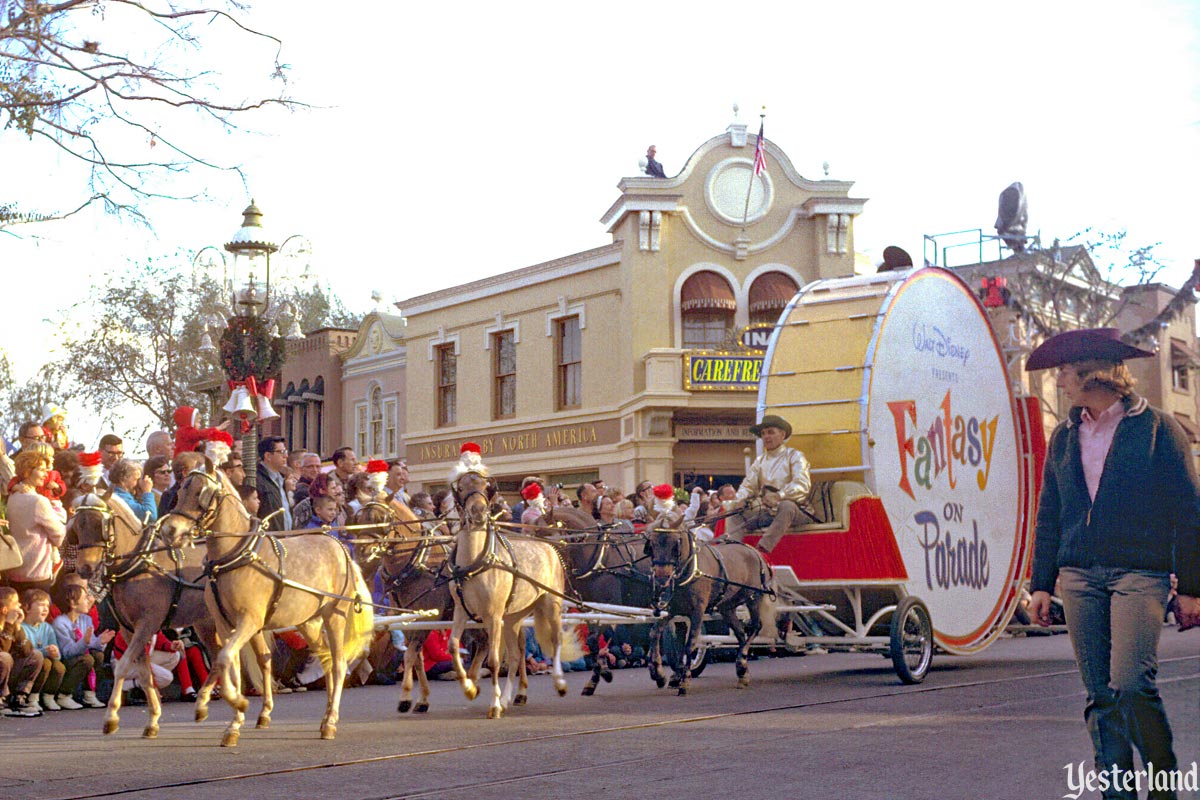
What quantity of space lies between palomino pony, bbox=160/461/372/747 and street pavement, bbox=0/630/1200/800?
0.52 metres

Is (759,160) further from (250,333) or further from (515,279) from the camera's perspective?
(250,333)

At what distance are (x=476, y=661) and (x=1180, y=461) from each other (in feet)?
23.8

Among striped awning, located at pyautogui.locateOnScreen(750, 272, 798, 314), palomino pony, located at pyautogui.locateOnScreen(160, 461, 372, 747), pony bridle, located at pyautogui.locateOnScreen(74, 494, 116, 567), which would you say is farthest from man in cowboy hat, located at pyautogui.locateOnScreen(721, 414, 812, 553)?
striped awning, located at pyautogui.locateOnScreen(750, 272, 798, 314)

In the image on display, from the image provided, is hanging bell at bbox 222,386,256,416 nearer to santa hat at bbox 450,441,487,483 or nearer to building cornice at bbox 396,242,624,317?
santa hat at bbox 450,441,487,483

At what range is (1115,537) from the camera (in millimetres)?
6457

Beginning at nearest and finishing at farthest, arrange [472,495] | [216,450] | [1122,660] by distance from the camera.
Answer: [1122,660] < [216,450] < [472,495]

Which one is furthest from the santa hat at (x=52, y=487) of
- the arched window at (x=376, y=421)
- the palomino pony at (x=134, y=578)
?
the arched window at (x=376, y=421)

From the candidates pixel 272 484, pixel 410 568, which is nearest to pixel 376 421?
pixel 272 484

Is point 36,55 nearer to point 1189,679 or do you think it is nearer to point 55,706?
point 55,706

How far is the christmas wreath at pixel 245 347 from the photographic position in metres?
18.8

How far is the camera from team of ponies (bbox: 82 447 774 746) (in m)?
9.89

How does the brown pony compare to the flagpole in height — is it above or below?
below

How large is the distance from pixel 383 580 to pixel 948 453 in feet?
20.4

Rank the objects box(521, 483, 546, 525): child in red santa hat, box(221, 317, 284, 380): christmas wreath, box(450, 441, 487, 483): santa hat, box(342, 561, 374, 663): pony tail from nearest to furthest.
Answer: box(342, 561, 374, 663): pony tail < box(450, 441, 487, 483): santa hat < box(521, 483, 546, 525): child in red santa hat < box(221, 317, 284, 380): christmas wreath
